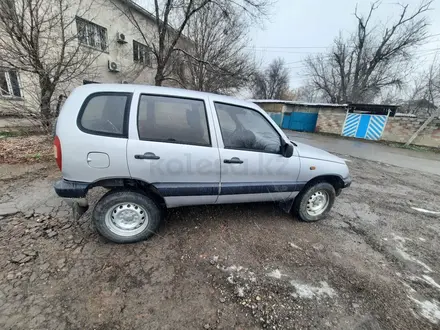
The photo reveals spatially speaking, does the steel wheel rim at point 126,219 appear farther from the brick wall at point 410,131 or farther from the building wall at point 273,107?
the building wall at point 273,107

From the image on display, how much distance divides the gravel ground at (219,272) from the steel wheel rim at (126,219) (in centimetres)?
20

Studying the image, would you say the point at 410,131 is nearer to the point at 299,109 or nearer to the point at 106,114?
the point at 299,109

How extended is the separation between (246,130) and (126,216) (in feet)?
6.15

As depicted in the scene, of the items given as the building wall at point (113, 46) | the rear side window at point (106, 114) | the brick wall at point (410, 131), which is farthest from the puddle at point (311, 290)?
the brick wall at point (410, 131)

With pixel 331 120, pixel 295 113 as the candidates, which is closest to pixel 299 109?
pixel 295 113

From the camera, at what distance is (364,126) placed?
51.3ft

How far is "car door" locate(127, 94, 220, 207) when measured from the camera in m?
2.20

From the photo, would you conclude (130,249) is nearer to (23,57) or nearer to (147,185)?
(147,185)

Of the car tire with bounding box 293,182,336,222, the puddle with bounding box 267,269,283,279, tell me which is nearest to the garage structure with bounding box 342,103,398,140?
the car tire with bounding box 293,182,336,222

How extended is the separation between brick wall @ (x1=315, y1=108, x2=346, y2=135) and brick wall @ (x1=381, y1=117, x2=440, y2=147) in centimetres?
326

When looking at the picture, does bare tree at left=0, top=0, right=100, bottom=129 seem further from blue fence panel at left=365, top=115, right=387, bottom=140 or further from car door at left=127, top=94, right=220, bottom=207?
blue fence panel at left=365, top=115, right=387, bottom=140

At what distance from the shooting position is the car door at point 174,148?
220 cm

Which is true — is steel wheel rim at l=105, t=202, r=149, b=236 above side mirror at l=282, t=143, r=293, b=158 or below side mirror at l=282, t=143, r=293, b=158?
below

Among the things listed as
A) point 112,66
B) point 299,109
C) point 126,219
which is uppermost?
point 112,66
